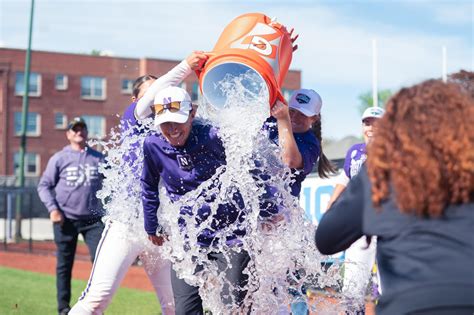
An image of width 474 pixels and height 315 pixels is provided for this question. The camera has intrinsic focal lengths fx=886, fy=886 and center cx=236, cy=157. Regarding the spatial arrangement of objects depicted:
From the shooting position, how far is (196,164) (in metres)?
5.49

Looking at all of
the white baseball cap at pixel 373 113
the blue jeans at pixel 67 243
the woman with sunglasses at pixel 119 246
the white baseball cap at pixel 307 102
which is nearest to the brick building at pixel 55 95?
the blue jeans at pixel 67 243

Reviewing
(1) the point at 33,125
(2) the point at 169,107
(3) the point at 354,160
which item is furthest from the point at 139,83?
(1) the point at 33,125

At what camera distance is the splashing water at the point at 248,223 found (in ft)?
18.0

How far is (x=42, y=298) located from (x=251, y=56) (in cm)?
767

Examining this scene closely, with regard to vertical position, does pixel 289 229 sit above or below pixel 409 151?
below

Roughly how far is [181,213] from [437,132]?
9.54 ft

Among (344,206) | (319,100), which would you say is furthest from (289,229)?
(344,206)

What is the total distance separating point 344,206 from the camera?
3.10 meters

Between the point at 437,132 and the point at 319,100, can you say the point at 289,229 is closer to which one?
the point at 319,100

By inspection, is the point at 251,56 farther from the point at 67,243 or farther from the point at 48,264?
the point at 48,264

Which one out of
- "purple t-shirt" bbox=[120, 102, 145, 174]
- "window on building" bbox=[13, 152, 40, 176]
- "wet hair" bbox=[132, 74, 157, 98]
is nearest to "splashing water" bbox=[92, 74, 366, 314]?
"purple t-shirt" bbox=[120, 102, 145, 174]

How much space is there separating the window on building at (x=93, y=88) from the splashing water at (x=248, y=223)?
6155 centimetres

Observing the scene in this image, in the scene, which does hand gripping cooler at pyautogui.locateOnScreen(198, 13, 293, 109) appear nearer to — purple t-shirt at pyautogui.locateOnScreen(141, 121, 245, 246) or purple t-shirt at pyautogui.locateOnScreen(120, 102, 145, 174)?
→ purple t-shirt at pyautogui.locateOnScreen(141, 121, 245, 246)

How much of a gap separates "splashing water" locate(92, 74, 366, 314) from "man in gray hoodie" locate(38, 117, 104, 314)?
13.7 feet
